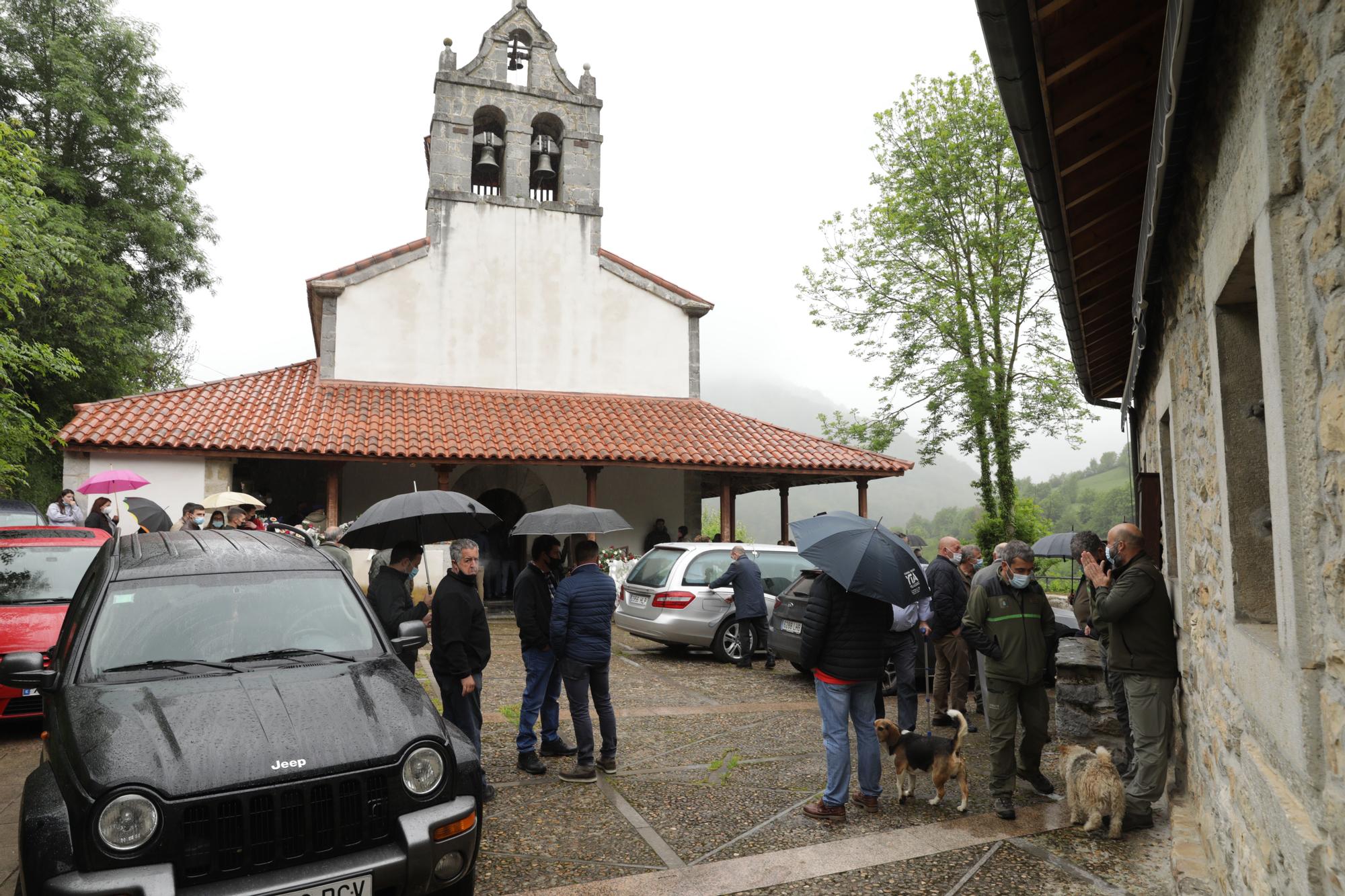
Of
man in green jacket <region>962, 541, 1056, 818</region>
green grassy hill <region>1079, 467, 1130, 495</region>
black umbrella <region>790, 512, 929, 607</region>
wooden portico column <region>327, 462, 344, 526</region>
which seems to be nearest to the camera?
black umbrella <region>790, 512, 929, 607</region>

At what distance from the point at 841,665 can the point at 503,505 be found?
14.8 m

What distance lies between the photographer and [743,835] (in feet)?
16.8

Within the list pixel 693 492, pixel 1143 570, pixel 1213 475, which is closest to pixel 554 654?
pixel 1143 570

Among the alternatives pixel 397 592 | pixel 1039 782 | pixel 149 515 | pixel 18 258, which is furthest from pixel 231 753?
pixel 18 258

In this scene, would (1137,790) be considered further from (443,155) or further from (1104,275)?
(443,155)

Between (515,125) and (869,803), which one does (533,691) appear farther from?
(515,125)

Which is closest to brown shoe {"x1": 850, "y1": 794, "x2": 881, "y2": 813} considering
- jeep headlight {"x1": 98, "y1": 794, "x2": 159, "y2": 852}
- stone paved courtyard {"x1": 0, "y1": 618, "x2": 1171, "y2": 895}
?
stone paved courtyard {"x1": 0, "y1": 618, "x2": 1171, "y2": 895}

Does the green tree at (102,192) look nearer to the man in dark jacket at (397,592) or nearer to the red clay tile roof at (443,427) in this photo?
the red clay tile roof at (443,427)

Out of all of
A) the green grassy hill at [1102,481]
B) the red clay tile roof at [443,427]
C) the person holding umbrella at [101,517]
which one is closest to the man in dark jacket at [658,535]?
the red clay tile roof at [443,427]

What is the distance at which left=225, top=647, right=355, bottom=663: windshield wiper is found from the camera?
4.13m

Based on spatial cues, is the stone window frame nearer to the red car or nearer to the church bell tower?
the red car

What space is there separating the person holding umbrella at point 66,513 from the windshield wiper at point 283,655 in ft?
38.6

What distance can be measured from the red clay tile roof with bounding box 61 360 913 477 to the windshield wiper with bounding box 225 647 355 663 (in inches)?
475

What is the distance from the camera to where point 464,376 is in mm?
19641
